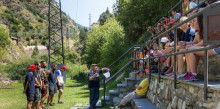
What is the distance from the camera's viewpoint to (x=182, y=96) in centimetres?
322

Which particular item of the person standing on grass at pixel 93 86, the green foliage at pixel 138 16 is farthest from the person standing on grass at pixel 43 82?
the green foliage at pixel 138 16

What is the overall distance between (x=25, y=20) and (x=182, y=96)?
126 meters

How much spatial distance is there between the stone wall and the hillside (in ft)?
343

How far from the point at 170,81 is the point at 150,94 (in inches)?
64.1

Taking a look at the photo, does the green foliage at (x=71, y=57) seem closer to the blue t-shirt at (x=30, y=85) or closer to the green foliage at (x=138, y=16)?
the green foliage at (x=138, y=16)

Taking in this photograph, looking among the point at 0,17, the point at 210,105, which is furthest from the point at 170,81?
the point at 0,17

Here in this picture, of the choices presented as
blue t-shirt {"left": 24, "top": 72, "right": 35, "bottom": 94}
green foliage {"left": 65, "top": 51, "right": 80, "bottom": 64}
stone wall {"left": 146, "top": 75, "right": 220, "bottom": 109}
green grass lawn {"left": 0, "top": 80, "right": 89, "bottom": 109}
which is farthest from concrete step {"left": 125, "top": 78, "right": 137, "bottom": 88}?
green foliage {"left": 65, "top": 51, "right": 80, "bottom": 64}

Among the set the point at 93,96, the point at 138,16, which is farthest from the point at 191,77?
the point at 138,16

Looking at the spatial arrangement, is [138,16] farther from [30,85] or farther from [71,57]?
[71,57]

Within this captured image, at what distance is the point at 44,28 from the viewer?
121312mm

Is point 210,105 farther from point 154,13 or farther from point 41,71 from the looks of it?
point 154,13

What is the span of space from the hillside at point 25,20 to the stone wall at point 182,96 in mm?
104628

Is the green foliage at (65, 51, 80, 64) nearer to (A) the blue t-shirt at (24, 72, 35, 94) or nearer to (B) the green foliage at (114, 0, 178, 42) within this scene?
(B) the green foliage at (114, 0, 178, 42)

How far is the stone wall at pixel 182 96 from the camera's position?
242cm
